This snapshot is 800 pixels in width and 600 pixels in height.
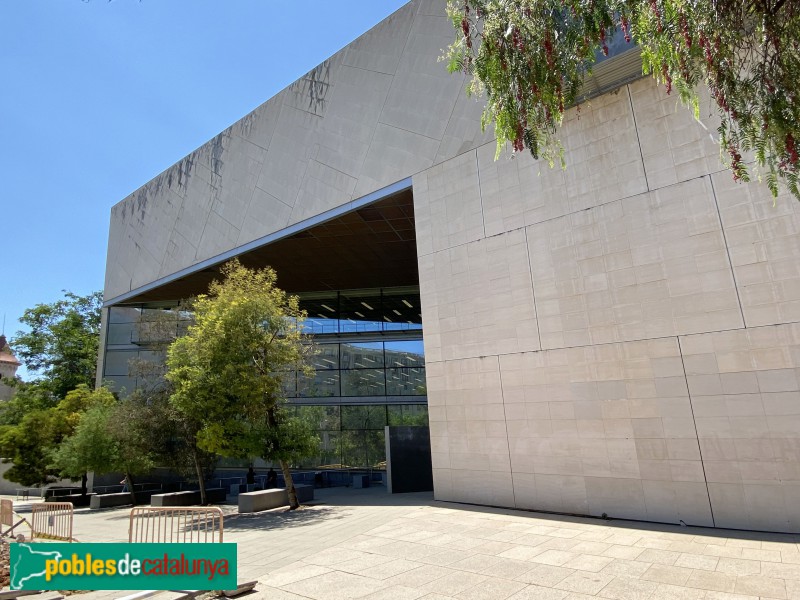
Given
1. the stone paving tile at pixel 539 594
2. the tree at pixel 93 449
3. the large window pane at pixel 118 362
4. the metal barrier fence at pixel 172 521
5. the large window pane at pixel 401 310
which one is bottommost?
the stone paving tile at pixel 539 594

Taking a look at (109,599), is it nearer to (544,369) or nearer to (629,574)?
(629,574)

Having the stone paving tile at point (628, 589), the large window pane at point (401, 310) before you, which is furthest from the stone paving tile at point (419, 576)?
the large window pane at point (401, 310)

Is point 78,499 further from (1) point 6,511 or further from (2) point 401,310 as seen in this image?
(2) point 401,310

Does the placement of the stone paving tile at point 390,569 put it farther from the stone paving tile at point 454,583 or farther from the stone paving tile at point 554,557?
the stone paving tile at point 554,557

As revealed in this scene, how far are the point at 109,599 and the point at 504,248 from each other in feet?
36.8

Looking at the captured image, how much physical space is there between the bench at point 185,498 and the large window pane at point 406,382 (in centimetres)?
994

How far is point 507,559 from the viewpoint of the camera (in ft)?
25.1

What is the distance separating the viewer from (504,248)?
44.4 ft

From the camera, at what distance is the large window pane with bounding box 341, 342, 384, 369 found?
27766 mm

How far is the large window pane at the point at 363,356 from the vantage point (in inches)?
1093

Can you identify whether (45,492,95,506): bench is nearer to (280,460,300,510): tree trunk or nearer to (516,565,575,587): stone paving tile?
(280,460,300,510): tree trunk

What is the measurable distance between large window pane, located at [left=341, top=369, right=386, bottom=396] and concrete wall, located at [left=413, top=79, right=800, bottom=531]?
12.8 metres

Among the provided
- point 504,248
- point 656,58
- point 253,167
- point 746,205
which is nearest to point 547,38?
point 656,58

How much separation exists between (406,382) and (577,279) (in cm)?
1607
